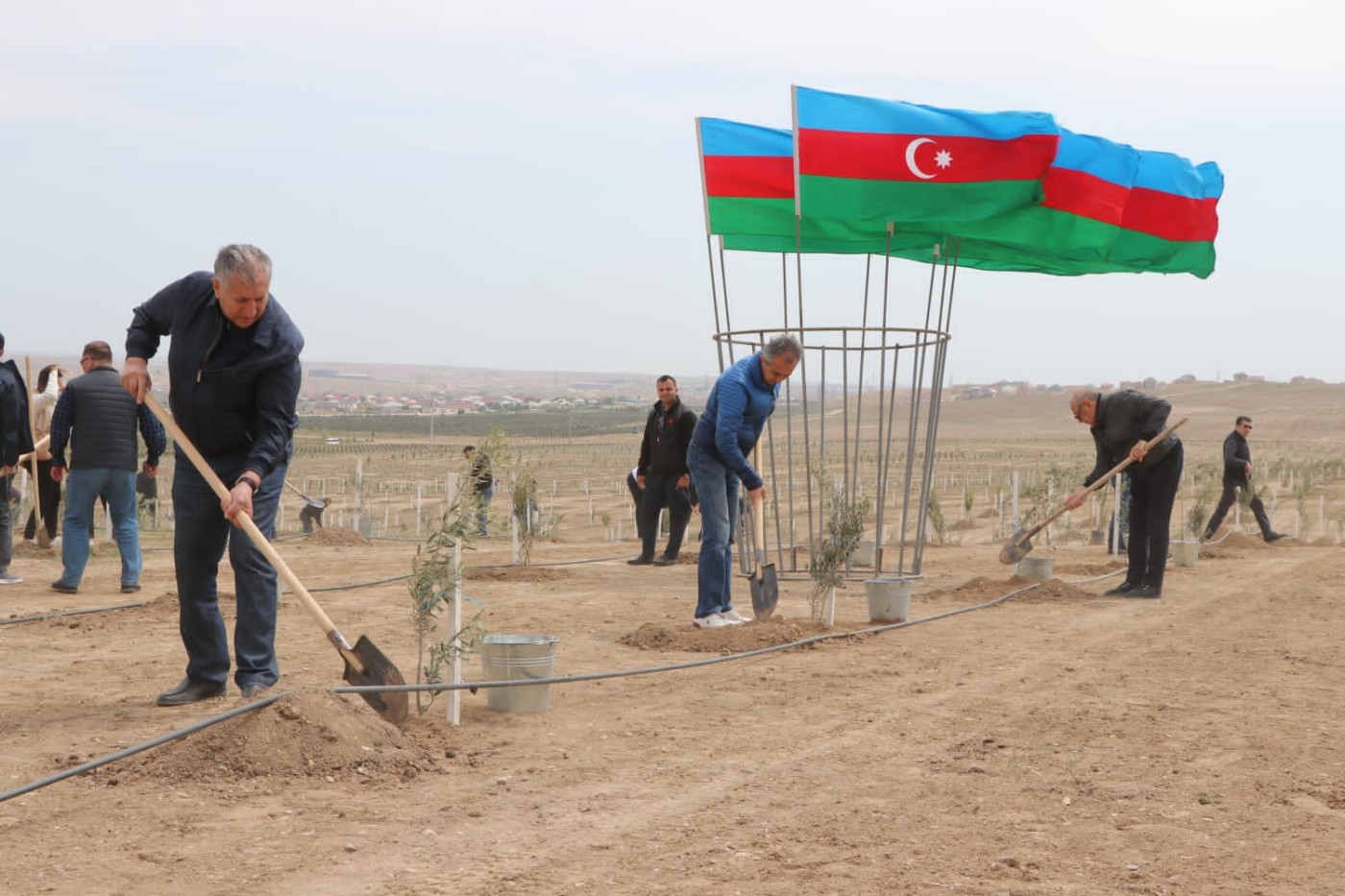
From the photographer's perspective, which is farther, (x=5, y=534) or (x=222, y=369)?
(x=5, y=534)

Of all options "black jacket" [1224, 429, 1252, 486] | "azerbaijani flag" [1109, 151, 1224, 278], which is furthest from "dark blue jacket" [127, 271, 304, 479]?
"black jacket" [1224, 429, 1252, 486]

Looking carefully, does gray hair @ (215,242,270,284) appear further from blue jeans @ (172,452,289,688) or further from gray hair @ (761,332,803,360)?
gray hair @ (761,332,803,360)

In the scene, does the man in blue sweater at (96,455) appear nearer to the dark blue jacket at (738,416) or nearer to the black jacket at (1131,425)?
the dark blue jacket at (738,416)

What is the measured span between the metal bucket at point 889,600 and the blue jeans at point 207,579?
394cm

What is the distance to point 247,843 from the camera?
388 centimetres

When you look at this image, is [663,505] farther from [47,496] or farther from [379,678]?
[379,678]

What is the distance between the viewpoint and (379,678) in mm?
5305

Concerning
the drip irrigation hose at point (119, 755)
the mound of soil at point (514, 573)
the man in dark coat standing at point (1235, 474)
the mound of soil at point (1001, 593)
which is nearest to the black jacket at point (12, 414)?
the mound of soil at point (514, 573)

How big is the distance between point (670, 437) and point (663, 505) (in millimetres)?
679

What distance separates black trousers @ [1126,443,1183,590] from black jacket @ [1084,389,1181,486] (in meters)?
0.07

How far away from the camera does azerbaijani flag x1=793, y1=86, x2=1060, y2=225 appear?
9.41 meters

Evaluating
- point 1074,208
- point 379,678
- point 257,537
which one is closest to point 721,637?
point 379,678

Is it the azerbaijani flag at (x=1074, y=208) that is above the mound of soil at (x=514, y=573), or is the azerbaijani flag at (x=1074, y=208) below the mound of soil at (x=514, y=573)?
above

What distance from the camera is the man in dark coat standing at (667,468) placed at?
1152 centimetres
